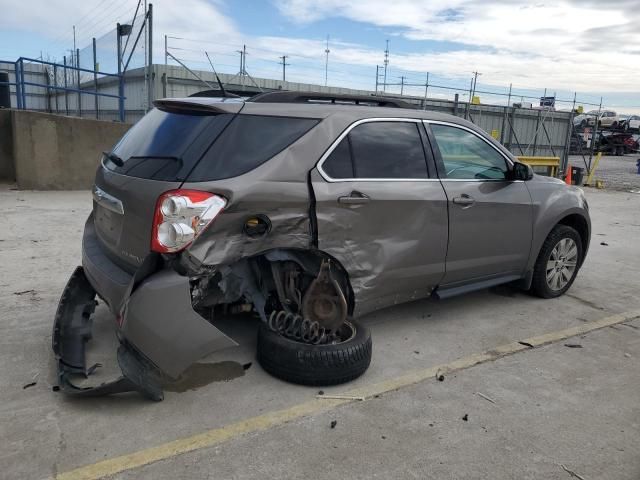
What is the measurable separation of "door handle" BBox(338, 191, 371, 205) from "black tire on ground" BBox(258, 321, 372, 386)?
922mm

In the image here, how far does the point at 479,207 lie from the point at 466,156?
51cm

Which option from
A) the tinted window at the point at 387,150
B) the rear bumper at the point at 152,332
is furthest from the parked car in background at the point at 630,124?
the rear bumper at the point at 152,332

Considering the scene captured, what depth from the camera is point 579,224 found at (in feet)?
18.1

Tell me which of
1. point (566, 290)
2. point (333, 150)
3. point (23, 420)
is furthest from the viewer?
point (566, 290)

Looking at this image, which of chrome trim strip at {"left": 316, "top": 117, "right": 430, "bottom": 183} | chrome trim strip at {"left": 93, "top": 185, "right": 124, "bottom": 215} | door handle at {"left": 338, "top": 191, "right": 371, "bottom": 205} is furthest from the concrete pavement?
chrome trim strip at {"left": 316, "top": 117, "right": 430, "bottom": 183}

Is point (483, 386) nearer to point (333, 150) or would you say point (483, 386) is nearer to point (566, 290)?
point (333, 150)

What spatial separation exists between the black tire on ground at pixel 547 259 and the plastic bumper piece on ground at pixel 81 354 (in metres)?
3.69

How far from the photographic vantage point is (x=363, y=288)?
3.81m

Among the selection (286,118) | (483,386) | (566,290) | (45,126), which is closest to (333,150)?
(286,118)

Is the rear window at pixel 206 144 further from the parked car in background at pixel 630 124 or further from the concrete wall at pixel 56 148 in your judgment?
the parked car in background at pixel 630 124

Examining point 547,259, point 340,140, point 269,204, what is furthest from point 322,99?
point 547,259

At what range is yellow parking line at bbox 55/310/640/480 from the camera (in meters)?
2.58

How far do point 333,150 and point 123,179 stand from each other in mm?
1377

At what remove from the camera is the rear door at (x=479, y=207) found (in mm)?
4281
